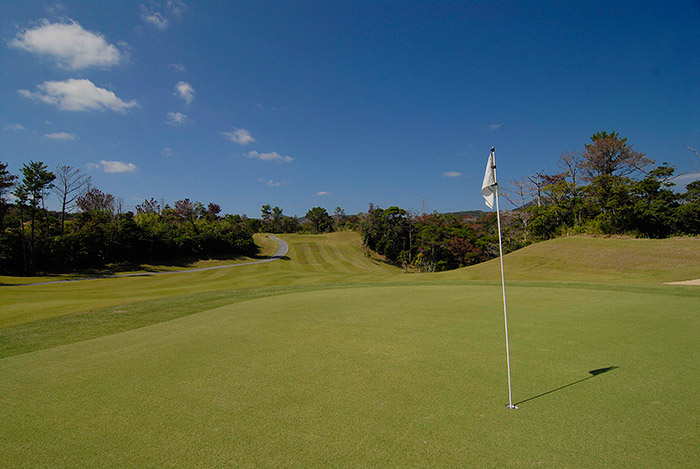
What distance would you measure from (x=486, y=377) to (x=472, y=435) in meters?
1.45

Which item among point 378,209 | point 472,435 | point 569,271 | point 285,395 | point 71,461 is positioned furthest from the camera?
point 378,209

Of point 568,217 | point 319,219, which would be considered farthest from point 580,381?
point 319,219

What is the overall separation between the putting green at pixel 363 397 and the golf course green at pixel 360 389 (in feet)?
0.07

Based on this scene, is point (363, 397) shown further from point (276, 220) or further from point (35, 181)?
point (276, 220)

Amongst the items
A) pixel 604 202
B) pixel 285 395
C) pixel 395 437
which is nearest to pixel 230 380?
pixel 285 395

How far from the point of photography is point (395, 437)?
2.98 meters

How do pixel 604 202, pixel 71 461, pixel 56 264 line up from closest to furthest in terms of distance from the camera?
pixel 71 461 → pixel 604 202 → pixel 56 264

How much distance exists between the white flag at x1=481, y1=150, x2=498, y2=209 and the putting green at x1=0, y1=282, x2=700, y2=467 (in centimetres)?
237

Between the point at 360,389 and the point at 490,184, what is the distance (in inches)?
127

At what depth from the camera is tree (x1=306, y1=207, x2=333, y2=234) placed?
95625 millimetres

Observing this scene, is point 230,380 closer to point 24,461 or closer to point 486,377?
point 24,461

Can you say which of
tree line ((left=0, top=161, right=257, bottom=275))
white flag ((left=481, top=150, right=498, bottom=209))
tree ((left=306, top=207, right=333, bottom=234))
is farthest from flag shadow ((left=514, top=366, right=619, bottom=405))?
tree ((left=306, top=207, right=333, bottom=234))

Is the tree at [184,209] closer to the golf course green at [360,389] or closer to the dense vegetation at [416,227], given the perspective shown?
the dense vegetation at [416,227]

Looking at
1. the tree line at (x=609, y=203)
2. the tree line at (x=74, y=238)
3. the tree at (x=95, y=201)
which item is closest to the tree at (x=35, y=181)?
the tree line at (x=74, y=238)
